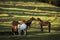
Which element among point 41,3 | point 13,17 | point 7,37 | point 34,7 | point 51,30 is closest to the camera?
point 7,37

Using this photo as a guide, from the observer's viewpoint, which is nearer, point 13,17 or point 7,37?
point 7,37

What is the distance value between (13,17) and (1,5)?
739mm

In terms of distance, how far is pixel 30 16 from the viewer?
4379 millimetres

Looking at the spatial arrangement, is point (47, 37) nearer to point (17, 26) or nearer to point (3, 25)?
point (17, 26)

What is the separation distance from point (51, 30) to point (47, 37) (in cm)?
39

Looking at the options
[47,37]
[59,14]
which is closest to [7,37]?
[47,37]

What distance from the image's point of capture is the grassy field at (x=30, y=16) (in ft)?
11.2

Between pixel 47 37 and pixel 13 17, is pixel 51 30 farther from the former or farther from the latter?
pixel 13 17

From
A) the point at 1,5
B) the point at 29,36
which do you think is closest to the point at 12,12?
the point at 1,5

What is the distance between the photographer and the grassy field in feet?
11.2

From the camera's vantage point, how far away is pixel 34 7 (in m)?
4.89

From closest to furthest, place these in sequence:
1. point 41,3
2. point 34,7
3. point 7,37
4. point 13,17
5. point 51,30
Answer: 1. point 7,37
2. point 51,30
3. point 13,17
4. point 34,7
5. point 41,3

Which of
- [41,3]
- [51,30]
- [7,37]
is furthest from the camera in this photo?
[41,3]

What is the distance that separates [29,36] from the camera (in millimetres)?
3404
